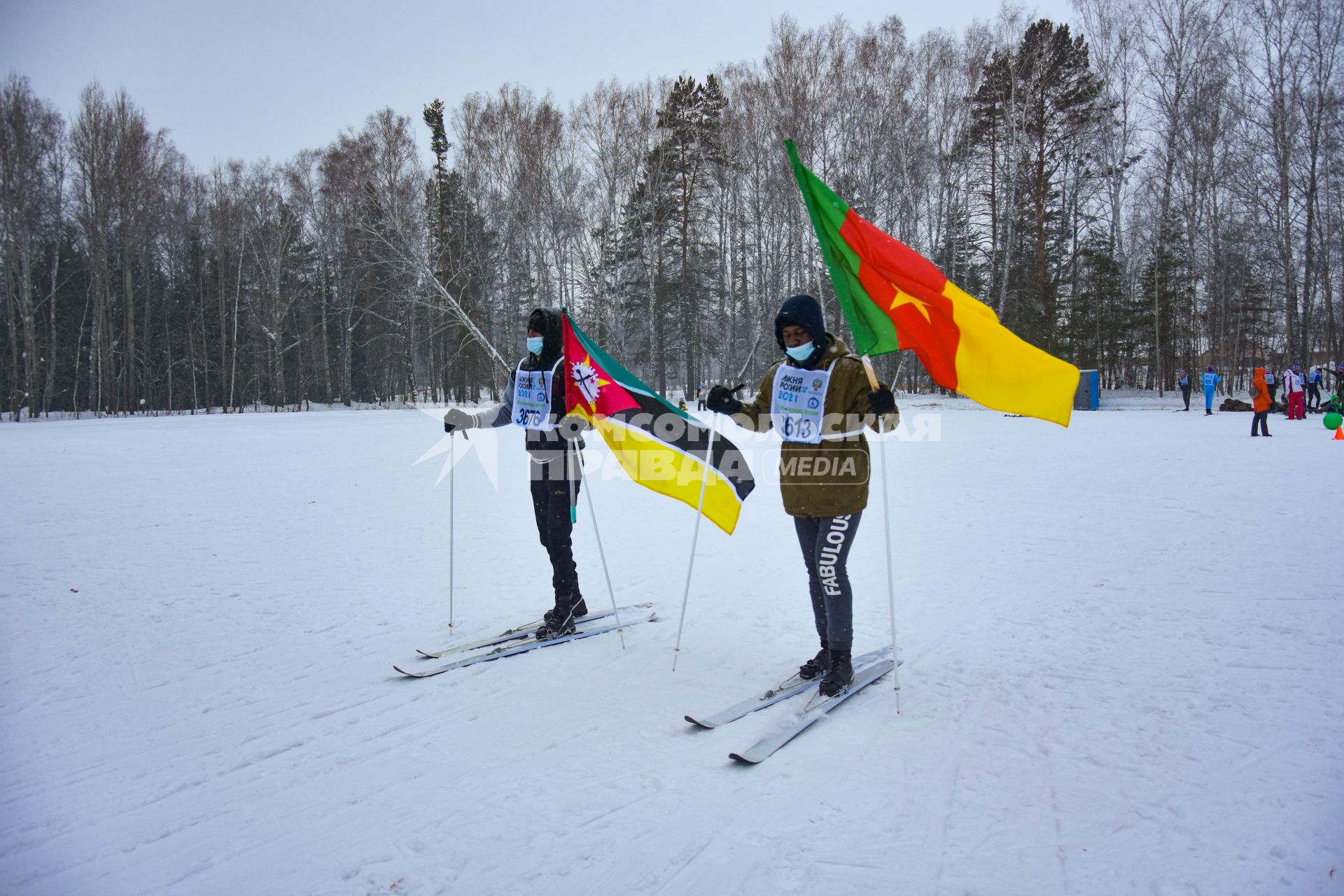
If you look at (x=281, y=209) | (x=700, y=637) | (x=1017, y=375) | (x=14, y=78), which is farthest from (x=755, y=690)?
(x=281, y=209)

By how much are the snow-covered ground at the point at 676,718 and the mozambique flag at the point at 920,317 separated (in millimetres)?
1763

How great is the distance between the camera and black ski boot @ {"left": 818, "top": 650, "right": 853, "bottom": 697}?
376cm

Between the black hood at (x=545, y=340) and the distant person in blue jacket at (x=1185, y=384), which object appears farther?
the distant person in blue jacket at (x=1185, y=384)

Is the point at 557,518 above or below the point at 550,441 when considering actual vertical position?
below

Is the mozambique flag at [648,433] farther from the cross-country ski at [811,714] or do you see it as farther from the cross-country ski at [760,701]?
the cross-country ski at [811,714]

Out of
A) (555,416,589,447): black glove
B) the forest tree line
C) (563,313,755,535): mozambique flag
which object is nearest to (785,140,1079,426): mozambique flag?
(563,313,755,535): mozambique flag

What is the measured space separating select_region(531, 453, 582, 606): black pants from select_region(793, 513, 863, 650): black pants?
1.78 metres

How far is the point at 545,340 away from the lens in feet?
16.2

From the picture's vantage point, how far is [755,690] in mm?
3963

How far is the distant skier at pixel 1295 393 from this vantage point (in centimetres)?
1989

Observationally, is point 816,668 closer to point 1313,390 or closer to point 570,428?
point 570,428

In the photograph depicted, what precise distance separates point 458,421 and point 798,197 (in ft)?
86.7
